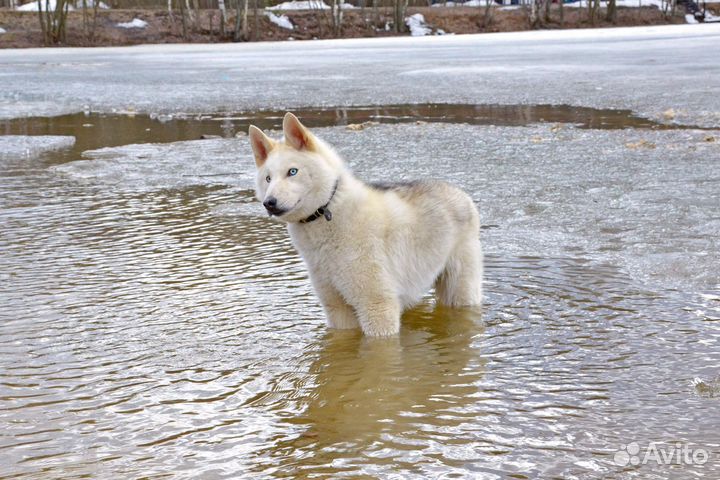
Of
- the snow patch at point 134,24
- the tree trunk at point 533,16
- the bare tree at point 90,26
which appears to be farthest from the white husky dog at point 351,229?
the tree trunk at point 533,16

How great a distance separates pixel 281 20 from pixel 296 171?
53366 mm

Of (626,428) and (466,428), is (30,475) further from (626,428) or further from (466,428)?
(626,428)

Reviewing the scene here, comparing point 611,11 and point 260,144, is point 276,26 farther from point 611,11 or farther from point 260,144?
point 260,144

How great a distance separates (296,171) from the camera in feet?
14.6

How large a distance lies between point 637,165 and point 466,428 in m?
6.43

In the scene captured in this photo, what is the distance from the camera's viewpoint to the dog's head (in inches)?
173

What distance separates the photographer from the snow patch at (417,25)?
56.3 metres

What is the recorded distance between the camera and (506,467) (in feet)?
10.5

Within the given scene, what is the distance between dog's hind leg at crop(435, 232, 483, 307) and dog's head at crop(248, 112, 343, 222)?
938mm

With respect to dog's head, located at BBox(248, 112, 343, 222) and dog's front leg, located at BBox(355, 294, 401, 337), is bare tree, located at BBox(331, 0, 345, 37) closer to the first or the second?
dog's head, located at BBox(248, 112, 343, 222)

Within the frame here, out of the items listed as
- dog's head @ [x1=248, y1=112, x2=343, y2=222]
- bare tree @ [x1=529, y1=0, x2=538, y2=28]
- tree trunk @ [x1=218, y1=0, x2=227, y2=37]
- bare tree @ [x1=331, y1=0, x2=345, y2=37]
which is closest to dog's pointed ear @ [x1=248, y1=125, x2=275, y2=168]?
dog's head @ [x1=248, y1=112, x2=343, y2=222]

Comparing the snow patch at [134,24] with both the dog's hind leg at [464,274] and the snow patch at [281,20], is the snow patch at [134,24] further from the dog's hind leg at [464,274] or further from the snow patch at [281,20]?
the dog's hind leg at [464,274]

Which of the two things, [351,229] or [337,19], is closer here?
[351,229]

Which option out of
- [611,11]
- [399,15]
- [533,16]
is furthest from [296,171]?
[611,11]
